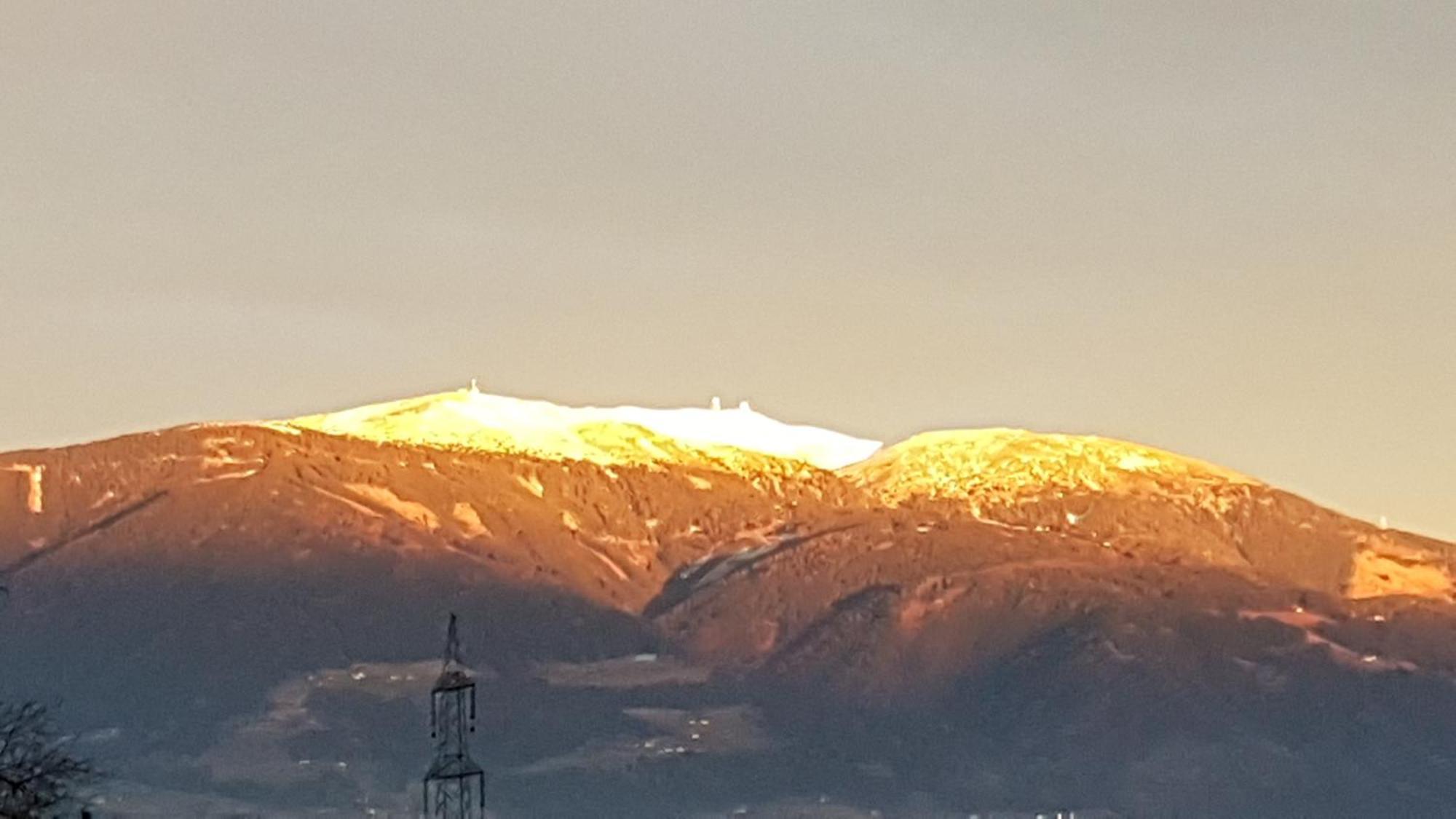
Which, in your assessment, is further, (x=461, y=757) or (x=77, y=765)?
(x=461, y=757)

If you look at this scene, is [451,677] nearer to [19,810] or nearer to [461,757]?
[461,757]

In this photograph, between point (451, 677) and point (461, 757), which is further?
point (451, 677)

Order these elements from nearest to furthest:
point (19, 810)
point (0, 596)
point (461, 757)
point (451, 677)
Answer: point (19, 810) → point (0, 596) → point (461, 757) → point (451, 677)

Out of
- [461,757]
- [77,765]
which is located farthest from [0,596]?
[461,757]

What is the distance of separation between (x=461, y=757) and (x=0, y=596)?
184 ft

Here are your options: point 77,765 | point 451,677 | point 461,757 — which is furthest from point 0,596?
point 451,677

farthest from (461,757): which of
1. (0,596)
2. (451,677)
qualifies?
(0,596)

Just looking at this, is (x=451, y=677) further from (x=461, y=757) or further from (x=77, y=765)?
(x=77, y=765)

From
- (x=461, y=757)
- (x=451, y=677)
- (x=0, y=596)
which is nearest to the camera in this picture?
(x=0, y=596)

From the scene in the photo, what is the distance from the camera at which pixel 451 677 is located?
108 metres

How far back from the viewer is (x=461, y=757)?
314 ft

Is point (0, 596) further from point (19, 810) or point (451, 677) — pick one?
point (451, 677)

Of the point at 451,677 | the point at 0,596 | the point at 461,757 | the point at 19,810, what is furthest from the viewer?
the point at 451,677

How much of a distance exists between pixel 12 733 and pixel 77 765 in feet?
2.43
